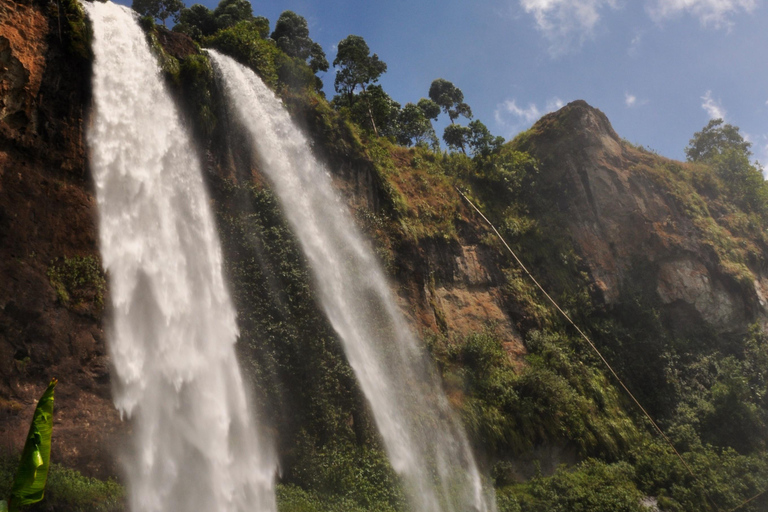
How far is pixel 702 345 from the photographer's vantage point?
21.0m

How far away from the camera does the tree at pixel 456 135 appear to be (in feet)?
108

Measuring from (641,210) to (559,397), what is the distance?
471 inches

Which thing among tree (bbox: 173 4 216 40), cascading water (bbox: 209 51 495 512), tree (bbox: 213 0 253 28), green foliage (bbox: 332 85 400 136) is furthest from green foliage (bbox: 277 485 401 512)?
tree (bbox: 173 4 216 40)

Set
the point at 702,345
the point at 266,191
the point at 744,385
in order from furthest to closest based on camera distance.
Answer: the point at 702,345, the point at 744,385, the point at 266,191

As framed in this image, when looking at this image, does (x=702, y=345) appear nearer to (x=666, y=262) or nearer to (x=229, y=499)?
(x=666, y=262)

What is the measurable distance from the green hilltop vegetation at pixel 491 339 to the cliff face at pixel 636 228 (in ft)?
1.01

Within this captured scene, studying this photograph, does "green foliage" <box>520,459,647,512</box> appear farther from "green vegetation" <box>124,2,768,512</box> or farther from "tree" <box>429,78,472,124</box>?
"tree" <box>429,78,472,124</box>

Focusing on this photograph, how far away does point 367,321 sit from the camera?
611 inches

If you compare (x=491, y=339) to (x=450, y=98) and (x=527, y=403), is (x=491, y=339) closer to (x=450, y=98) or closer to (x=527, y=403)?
(x=527, y=403)

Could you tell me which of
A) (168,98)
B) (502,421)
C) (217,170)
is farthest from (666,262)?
(168,98)

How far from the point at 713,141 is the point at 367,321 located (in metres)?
34.2

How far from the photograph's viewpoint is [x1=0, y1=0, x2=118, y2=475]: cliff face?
406 inches

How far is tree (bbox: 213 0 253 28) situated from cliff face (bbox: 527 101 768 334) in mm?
16227

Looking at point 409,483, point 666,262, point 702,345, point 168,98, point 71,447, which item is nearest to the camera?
point 71,447
